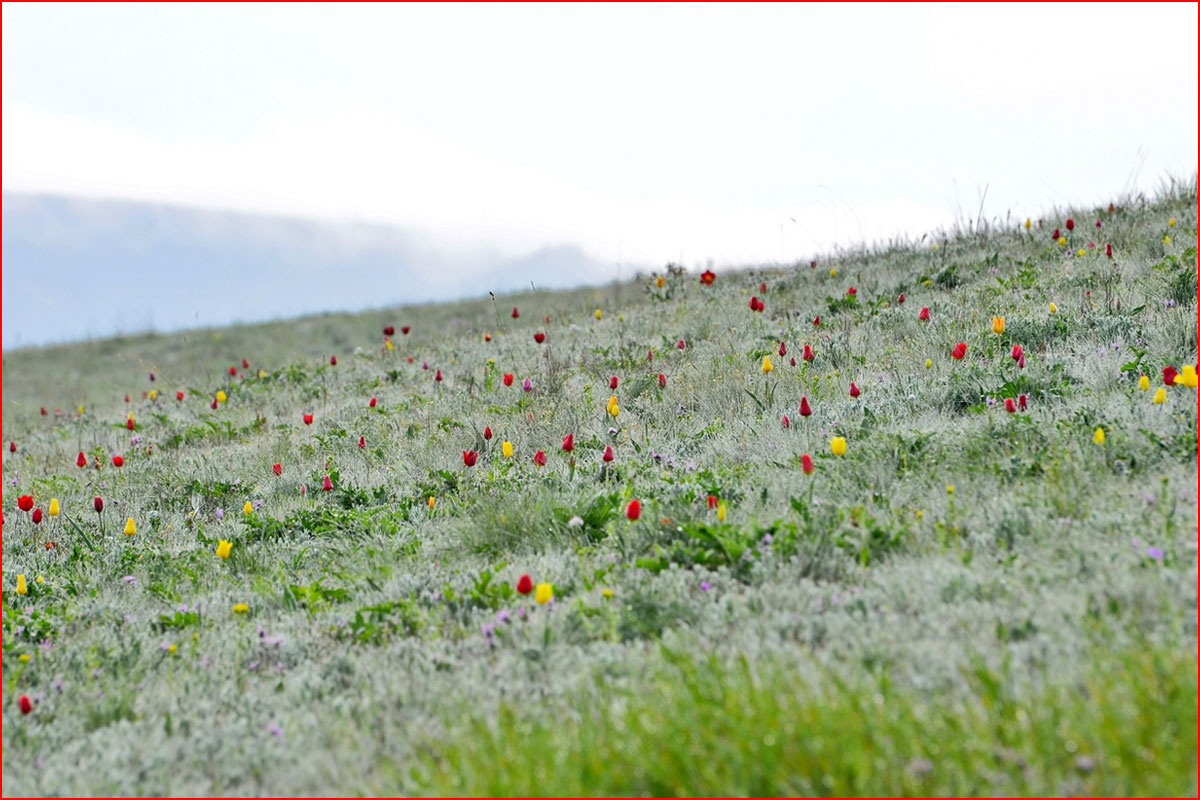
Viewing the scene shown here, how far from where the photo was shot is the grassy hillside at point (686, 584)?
282 cm

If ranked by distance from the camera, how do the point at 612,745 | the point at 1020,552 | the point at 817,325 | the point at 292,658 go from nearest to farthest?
the point at 612,745, the point at 1020,552, the point at 292,658, the point at 817,325

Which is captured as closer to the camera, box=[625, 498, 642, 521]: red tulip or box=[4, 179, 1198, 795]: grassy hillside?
box=[4, 179, 1198, 795]: grassy hillside

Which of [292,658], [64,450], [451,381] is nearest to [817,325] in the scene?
[451,381]

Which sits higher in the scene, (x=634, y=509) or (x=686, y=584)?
(x=634, y=509)

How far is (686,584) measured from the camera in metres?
4.03

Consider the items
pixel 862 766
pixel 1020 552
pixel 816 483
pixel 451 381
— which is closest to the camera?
pixel 862 766

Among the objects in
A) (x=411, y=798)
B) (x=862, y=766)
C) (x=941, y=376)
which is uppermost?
(x=941, y=376)

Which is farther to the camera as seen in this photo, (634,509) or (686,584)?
(634,509)

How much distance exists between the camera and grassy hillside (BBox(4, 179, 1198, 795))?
282cm

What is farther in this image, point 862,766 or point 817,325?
point 817,325

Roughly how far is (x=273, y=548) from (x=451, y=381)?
4.39m

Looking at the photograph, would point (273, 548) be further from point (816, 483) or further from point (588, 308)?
point (588, 308)

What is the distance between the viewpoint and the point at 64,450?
404 inches

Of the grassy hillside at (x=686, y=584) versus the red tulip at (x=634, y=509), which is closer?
the grassy hillside at (x=686, y=584)
